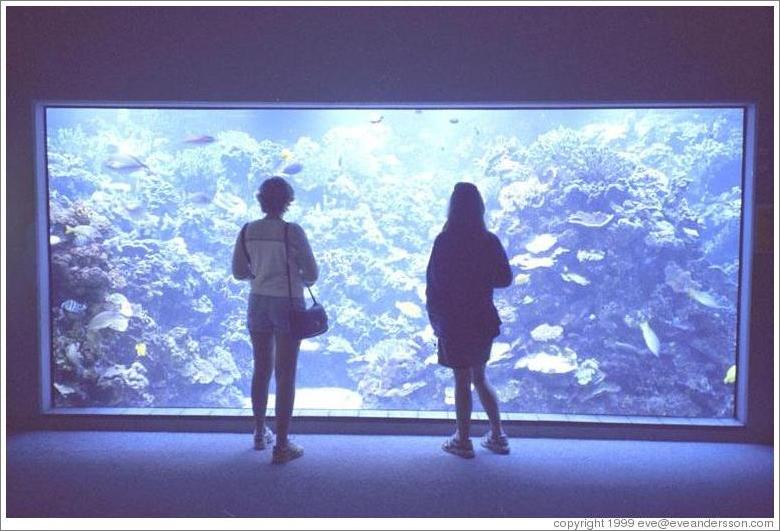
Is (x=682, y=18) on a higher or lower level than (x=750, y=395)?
higher

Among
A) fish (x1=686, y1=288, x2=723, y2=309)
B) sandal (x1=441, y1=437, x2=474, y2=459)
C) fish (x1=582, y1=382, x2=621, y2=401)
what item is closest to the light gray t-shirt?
sandal (x1=441, y1=437, x2=474, y2=459)

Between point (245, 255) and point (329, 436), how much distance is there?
140 cm

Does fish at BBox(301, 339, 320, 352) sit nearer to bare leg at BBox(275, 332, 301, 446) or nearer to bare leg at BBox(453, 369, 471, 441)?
bare leg at BBox(275, 332, 301, 446)

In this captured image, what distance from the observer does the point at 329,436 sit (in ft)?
11.4

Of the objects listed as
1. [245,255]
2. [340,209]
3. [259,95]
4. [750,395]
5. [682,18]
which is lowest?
[750,395]

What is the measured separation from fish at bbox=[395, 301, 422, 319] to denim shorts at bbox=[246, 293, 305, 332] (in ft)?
10.8

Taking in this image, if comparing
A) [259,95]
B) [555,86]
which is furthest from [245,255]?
[555,86]

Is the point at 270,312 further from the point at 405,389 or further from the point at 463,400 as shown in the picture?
the point at 405,389

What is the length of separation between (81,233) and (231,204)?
202 cm

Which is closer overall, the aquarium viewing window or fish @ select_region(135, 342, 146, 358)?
fish @ select_region(135, 342, 146, 358)

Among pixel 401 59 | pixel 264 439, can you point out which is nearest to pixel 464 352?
pixel 264 439

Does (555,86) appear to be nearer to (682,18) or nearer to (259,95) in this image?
(682,18)

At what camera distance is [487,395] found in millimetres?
3104

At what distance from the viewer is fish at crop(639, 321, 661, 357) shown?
5.64 m
